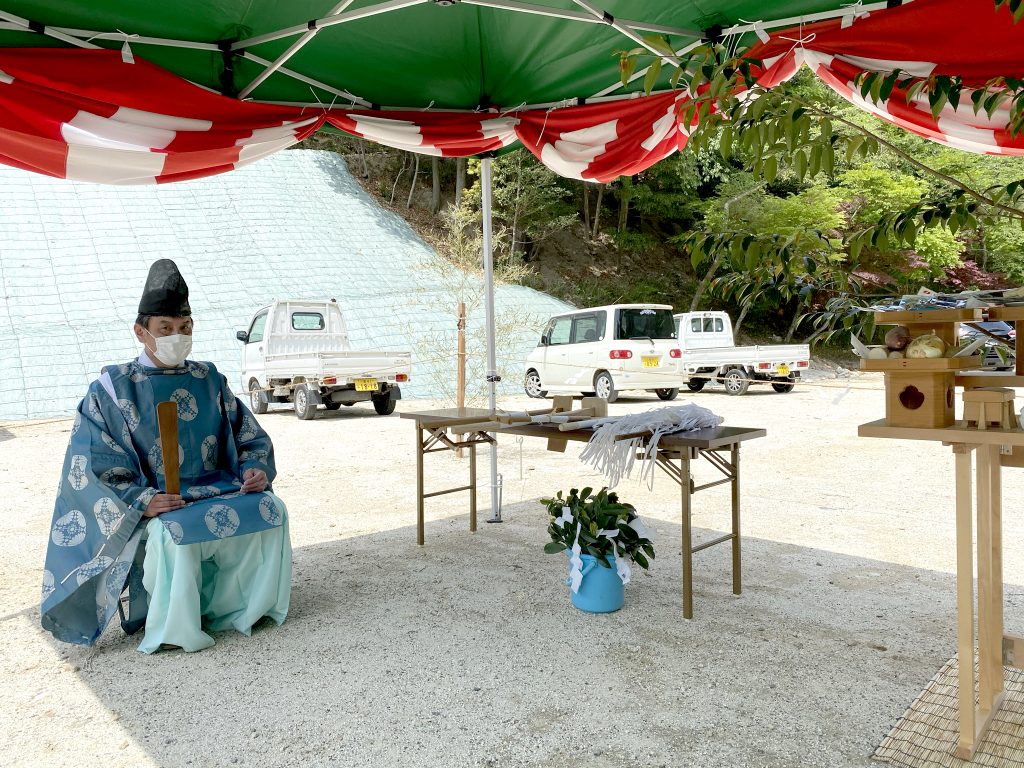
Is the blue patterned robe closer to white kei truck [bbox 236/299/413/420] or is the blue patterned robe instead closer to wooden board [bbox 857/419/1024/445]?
wooden board [bbox 857/419/1024/445]

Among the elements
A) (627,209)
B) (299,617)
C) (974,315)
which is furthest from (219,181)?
(974,315)

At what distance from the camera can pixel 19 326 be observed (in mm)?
13273

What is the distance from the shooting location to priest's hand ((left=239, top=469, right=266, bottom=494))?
323 centimetres

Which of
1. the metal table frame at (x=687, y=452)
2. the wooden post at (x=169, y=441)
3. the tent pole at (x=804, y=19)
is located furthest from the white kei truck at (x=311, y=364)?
the tent pole at (x=804, y=19)

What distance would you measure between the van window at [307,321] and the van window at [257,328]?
0.48 meters

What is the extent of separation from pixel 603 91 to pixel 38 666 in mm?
3814

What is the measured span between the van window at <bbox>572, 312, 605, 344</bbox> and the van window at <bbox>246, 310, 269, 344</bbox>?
4919 mm

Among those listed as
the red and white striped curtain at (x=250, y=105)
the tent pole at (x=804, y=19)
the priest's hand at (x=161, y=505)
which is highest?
the tent pole at (x=804, y=19)

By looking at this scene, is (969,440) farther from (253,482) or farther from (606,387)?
(606,387)

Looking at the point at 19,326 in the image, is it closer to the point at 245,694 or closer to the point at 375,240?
the point at 375,240

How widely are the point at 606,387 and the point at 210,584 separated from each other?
9.24m

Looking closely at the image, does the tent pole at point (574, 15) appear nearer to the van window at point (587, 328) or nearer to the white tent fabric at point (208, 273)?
the white tent fabric at point (208, 273)

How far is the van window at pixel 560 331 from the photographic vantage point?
12961mm

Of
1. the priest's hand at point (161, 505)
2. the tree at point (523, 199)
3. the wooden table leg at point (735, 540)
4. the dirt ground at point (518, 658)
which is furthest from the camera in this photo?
the tree at point (523, 199)
